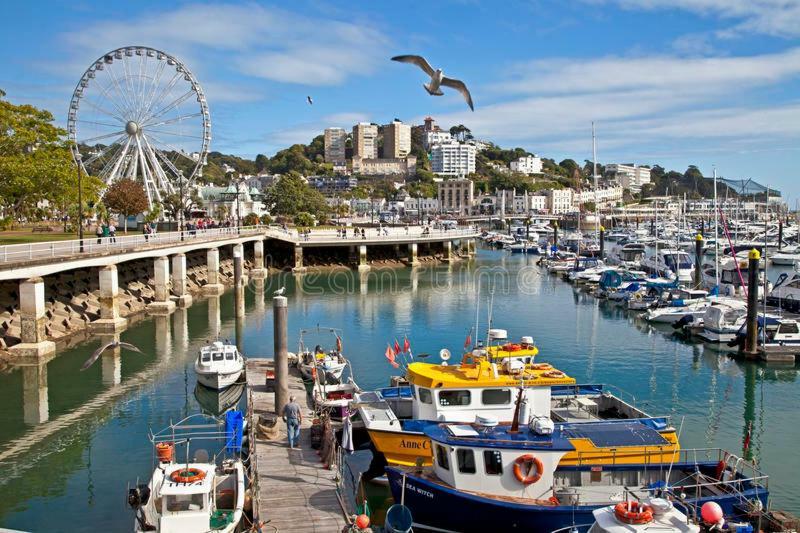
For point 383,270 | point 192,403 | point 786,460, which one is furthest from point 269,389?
point 383,270

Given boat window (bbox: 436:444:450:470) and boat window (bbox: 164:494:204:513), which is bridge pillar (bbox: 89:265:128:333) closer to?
boat window (bbox: 164:494:204:513)

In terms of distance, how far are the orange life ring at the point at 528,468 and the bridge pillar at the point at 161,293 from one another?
40.4 metres

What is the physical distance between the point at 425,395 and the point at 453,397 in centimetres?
90

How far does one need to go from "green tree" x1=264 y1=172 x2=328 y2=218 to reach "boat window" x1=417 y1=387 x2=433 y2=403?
119155mm

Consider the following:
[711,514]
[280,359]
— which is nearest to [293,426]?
[280,359]

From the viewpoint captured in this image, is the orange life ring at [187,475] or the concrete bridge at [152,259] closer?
the orange life ring at [187,475]

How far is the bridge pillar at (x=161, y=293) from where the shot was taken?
171ft

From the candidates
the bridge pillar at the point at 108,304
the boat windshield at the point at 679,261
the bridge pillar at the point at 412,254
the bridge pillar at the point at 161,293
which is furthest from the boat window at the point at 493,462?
the bridge pillar at the point at 412,254

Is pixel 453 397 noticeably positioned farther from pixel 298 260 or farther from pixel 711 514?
pixel 298 260

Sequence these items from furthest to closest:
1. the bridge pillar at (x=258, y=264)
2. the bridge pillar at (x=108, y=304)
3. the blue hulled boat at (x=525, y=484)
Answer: the bridge pillar at (x=258, y=264) → the bridge pillar at (x=108, y=304) → the blue hulled boat at (x=525, y=484)

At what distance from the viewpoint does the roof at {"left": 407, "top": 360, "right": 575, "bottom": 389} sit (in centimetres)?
2091

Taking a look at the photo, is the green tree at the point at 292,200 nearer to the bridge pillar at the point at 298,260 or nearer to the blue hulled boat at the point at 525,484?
the bridge pillar at the point at 298,260

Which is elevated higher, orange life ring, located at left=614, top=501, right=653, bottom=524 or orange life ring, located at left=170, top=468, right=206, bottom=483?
orange life ring, located at left=170, top=468, right=206, bottom=483

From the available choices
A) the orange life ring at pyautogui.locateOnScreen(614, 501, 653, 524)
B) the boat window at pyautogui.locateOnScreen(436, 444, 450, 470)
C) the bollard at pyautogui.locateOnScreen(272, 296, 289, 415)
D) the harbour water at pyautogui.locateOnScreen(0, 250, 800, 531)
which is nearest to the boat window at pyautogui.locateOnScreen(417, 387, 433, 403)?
the boat window at pyautogui.locateOnScreen(436, 444, 450, 470)
